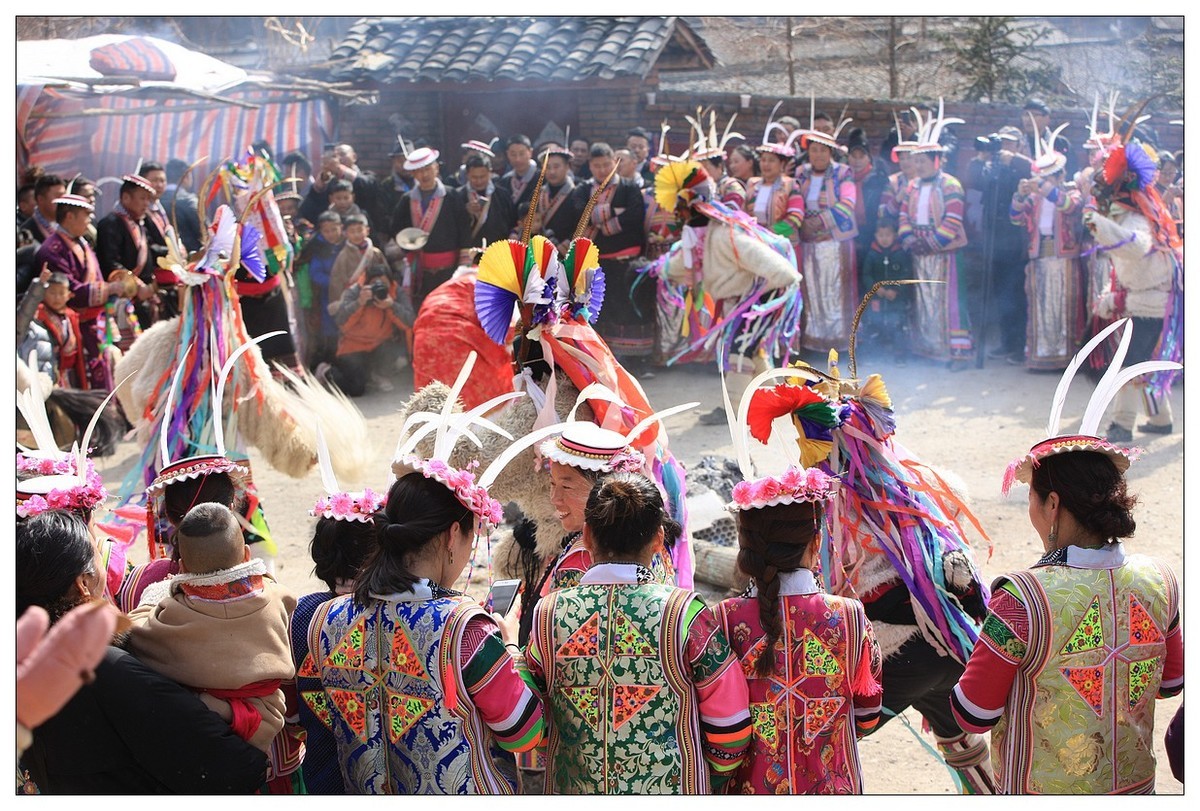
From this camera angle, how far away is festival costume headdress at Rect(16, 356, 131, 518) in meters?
2.48

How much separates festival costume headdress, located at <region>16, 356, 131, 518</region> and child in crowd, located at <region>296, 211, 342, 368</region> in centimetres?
579

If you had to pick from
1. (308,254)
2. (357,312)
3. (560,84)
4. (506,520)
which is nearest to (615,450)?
(506,520)

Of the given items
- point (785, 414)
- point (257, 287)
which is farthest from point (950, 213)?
point (785, 414)

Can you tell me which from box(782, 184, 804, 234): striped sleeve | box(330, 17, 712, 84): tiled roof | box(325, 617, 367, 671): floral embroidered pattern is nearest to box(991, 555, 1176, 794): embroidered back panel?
box(325, 617, 367, 671): floral embroidered pattern

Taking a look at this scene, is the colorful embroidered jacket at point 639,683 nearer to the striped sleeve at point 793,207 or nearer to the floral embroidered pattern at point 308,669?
the floral embroidered pattern at point 308,669

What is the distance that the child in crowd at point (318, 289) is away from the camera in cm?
881

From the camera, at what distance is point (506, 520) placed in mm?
5535

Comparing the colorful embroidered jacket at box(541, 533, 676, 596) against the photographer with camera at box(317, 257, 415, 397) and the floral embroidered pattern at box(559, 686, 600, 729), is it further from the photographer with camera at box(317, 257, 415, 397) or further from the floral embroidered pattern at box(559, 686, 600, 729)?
the photographer with camera at box(317, 257, 415, 397)

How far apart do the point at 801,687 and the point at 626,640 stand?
355mm

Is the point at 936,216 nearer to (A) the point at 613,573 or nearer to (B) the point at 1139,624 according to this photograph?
(B) the point at 1139,624

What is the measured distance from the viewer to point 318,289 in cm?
886

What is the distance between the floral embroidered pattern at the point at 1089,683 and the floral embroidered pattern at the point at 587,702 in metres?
0.91

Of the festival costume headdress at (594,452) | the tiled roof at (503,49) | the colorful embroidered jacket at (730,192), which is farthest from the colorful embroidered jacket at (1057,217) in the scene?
the festival costume headdress at (594,452)

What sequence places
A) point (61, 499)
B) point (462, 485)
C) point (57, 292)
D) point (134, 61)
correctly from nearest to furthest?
point (462, 485)
point (61, 499)
point (57, 292)
point (134, 61)
